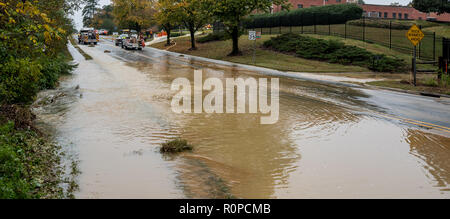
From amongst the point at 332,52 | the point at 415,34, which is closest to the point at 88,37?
the point at 332,52

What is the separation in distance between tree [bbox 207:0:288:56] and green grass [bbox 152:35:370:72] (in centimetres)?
320

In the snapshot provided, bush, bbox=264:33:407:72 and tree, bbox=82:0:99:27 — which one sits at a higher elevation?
tree, bbox=82:0:99:27

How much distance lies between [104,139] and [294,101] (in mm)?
8172

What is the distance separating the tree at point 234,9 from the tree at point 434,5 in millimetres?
21323

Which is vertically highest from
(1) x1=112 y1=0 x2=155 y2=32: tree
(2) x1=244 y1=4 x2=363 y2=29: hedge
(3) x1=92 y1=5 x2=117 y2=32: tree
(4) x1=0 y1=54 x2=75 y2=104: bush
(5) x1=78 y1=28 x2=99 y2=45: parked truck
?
(3) x1=92 y1=5 x2=117 y2=32: tree

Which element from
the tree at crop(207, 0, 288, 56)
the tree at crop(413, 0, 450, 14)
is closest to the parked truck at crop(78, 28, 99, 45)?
the tree at crop(207, 0, 288, 56)

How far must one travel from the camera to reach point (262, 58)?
39719 mm

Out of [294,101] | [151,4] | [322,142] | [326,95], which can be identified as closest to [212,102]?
[294,101]

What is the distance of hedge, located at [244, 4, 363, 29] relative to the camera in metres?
55.3

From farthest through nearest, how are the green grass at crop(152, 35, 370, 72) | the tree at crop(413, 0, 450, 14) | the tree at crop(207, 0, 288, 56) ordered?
the tree at crop(413, 0, 450, 14) < the tree at crop(207, 0, 288, 56) < the green grass at crop(152, 35, 370, 72)

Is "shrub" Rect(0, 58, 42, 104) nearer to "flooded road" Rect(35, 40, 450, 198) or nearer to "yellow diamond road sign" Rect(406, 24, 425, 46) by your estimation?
"flooded road" Rect(35, 40, 450, 198)

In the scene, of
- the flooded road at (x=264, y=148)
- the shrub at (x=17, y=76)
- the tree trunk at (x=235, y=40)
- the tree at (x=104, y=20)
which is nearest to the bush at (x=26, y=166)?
the flooded road at (x=264, y=148)

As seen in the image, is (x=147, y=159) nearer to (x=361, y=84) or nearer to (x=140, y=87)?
(x=140, y=87)
